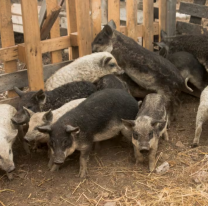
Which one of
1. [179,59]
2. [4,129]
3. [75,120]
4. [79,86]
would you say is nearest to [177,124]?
[179,59]

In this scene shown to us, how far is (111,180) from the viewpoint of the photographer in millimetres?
5023

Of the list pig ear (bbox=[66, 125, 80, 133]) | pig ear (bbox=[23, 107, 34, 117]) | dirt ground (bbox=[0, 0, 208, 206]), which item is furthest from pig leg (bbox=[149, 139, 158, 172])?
pig ear (bbox=[23, 107, 34, 117])

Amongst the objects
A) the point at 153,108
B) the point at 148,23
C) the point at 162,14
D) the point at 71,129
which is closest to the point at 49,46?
the point at 153,108

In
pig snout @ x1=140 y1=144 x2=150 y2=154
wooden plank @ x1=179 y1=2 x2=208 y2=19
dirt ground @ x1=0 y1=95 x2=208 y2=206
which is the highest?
wooden plank @ x1=179 y1=2 x2=208 y2=19

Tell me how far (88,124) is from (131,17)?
11.3ft

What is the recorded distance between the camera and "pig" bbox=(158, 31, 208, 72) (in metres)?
7.56

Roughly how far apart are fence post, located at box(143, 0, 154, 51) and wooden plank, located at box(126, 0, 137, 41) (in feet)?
1.09

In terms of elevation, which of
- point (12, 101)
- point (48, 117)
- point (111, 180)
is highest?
point (48, 117)

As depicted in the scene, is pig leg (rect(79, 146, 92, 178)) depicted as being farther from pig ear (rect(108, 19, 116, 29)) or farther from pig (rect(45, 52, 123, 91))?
pig ear (rect(108, 19, 116, 29))

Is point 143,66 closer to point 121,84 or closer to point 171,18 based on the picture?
point 121,84

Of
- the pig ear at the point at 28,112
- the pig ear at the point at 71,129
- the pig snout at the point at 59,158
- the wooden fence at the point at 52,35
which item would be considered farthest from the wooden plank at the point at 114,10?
the pig snout at the point at 59,158

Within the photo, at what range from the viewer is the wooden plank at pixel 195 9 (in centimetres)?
820

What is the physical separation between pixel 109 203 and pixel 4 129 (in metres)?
1.92

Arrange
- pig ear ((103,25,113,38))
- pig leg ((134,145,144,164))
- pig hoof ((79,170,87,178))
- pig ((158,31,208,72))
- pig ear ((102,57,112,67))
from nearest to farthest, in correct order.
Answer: pig hoof ((79,170,87,178)), pig leg ((134,145,144,164)), pig ear ((102,57,112,67)), pig ear ((103,25,113,38)), pig ((158,31,208,72))
